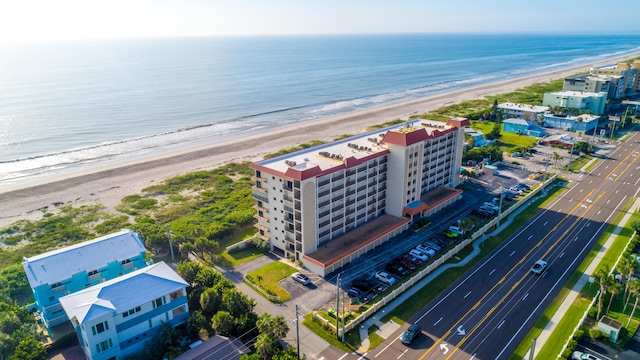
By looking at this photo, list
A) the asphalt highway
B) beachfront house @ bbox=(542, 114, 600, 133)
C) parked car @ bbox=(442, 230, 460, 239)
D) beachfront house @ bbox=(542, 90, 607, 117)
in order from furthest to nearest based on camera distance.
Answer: beachfront house @ bbox=(542, 90, 607, 117) → beachfront house @ bbox=(542, 114, 600, 133) → parked car @ bbox=(442, 230, 460, 239) → the asphalt highway

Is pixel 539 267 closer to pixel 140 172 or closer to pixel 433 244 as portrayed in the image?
pixel 433 244

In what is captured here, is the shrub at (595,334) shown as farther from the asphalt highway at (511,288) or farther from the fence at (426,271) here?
the fence at (426,271)

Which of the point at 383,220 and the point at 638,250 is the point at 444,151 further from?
the point at 638,250

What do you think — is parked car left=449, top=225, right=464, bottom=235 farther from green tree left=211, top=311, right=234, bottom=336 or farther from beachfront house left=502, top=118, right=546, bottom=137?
beachfront house left=502, top=118, right=546, bottom=137

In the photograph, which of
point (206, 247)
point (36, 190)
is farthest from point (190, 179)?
point (206, 247)

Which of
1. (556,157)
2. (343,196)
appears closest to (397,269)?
(343,196)

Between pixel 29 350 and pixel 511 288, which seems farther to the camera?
pixel 511 288

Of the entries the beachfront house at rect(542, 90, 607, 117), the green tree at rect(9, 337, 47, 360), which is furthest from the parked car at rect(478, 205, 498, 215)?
the beachfront house at rect(542, 90, 607, 117)
